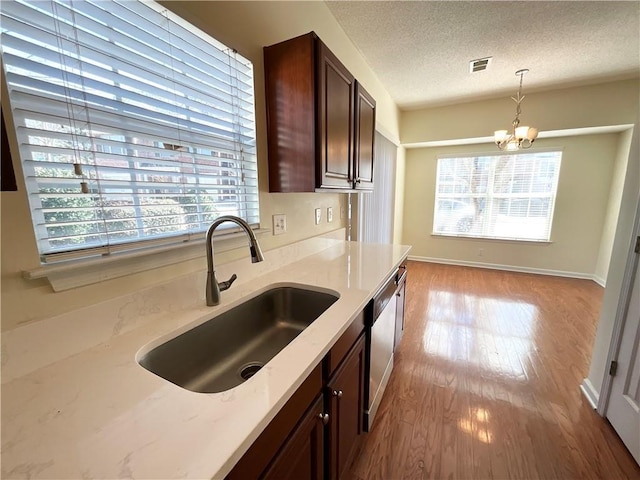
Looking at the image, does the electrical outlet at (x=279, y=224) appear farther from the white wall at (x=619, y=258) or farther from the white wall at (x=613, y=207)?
the white wall at (x=613, y=207)

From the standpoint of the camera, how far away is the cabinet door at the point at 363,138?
1.81 m

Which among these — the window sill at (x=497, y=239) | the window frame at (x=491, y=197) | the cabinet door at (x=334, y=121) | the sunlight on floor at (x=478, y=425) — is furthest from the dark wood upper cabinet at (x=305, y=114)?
the window sill at (x=497, y=239)

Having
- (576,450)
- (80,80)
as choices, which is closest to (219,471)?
(80,80)

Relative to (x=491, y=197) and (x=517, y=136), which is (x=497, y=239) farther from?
(x=517, y=136)

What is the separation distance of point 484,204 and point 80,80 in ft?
17.6

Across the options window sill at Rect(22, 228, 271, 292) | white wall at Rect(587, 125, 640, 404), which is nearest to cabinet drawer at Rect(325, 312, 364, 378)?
window sill at Rect(22, 228, 271, 292)

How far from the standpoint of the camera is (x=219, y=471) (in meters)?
0.45

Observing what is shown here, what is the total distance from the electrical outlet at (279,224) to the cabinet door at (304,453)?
97cm

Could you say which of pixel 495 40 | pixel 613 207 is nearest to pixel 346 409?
pixel 495 40

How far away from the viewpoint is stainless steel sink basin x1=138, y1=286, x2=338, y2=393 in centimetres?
90

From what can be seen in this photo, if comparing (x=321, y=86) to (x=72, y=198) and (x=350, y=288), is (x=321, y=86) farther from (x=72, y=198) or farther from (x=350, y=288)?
(x=72, y=198)

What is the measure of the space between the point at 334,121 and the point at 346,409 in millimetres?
1400

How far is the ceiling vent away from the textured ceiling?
2.0 inches

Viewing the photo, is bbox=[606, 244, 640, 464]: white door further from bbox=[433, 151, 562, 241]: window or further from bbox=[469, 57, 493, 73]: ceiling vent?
bbox=[433, 151, 562, 241]: window
